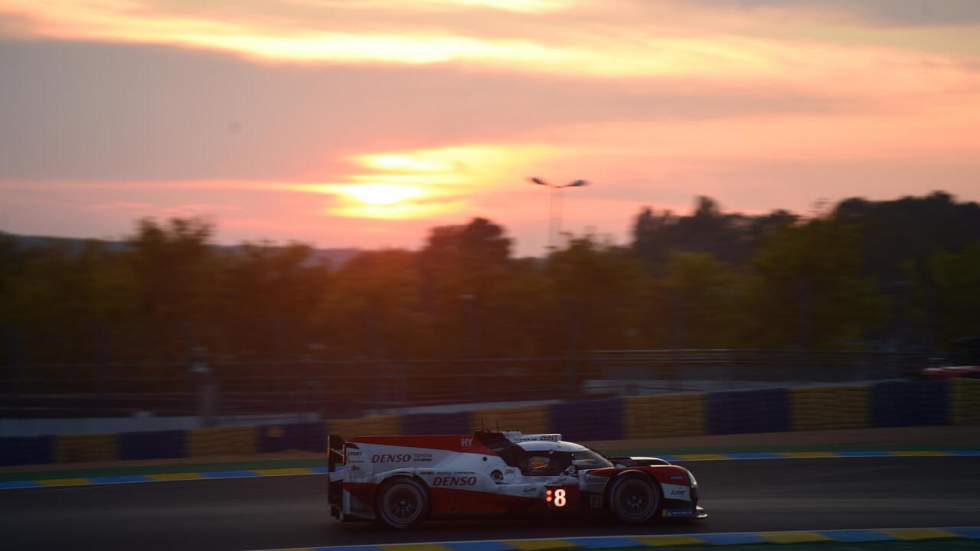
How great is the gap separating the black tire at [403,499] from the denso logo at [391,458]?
18 cm

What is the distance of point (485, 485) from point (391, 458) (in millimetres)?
1003

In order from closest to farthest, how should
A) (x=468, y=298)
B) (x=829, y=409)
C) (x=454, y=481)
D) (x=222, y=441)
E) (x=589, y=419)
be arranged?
(x=454, y=481)
(x=222, y=441)
(x=589, y=419)
(x=829, y=409)
(x=468, y=298)

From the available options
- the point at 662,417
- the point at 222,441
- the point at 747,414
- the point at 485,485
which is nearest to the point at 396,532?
the point at 485,485

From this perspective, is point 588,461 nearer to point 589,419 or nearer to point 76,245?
point 589,419

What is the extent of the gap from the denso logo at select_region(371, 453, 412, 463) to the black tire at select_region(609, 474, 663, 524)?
2137 millimetres

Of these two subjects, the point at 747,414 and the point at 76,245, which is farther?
the point at 76,245

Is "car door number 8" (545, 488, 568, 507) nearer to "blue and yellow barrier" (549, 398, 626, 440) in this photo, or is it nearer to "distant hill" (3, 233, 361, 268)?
"blue and yellow barrier" (549, 398, 626, 440)

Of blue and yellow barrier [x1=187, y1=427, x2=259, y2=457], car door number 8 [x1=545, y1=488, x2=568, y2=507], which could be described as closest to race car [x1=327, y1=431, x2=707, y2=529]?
car door number 8 [x1=545, y1=488, x2=568, y2=507]

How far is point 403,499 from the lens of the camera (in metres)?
10.6

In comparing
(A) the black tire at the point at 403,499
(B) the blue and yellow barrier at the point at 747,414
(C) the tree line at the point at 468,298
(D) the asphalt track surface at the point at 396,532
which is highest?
(C) the tree line at the point at 468,298

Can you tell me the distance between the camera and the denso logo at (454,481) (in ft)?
34.7

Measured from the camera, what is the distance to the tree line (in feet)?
136

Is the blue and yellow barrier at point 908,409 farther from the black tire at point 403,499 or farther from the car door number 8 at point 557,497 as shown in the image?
the black tire at point 403,499

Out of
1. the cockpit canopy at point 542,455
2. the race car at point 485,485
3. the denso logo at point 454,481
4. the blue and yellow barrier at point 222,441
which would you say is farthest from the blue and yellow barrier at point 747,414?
the denso logo at point 454,481
